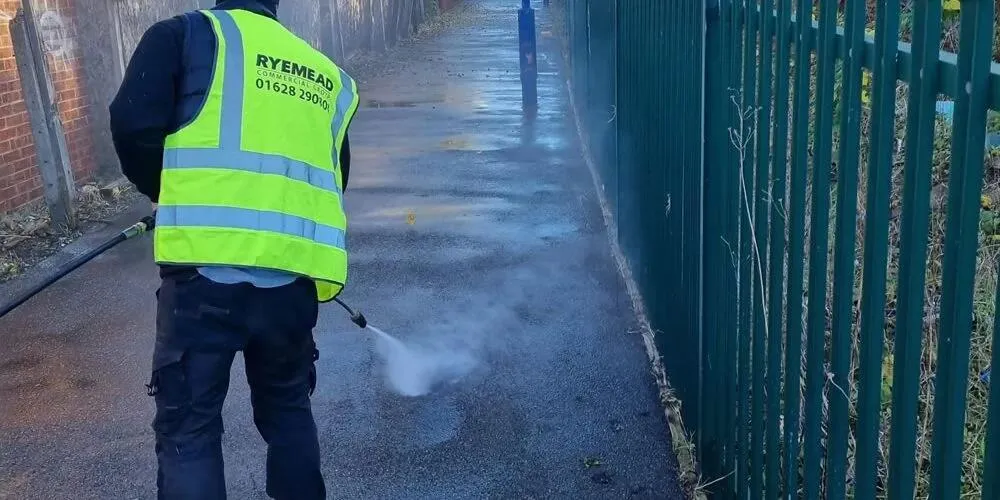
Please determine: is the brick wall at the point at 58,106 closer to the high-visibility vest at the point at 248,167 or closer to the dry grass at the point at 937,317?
the high-visibility vest at the point at 248,167

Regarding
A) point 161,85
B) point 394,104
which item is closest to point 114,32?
point 394,104

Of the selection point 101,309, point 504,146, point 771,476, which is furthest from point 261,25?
point 504,146

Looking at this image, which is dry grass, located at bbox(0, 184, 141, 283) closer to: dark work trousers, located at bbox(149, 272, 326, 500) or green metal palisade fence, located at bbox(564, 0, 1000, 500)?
dark work trousers, located at bbox(149, 272, 326, 500)

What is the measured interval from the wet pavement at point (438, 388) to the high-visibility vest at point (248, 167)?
1285 millimetres

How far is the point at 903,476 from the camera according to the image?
1817 mm

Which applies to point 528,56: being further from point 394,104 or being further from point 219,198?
point 219,198

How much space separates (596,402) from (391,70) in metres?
15.9

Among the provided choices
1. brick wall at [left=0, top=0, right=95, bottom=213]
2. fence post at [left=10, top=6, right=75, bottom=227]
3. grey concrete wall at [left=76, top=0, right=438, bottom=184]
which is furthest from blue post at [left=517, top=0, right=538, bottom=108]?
fence post at [left=10, top=6, right=75, bottom=227]

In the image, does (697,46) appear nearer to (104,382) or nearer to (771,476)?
(771,476)

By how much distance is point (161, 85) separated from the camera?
2.85m

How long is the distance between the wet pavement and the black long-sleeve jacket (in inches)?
60.7

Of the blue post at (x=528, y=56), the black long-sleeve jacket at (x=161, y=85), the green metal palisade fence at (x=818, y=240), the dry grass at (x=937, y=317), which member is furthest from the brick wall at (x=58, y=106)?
the dry grass at (x=937, y=317)

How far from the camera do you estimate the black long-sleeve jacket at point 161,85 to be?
2842 millimetres

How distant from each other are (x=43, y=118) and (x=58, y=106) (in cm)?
107
